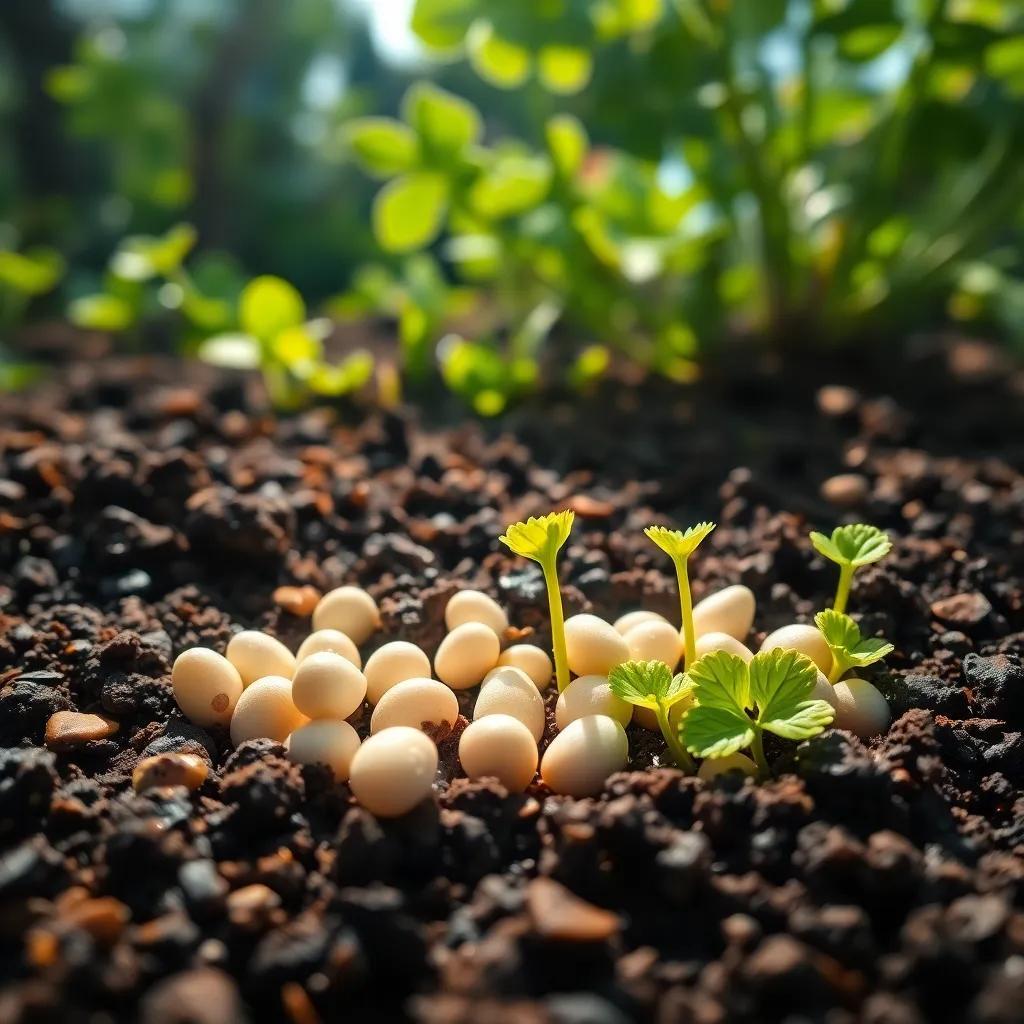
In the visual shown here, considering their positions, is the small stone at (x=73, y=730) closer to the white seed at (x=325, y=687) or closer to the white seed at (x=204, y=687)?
the white seed at (x=204, y=687)

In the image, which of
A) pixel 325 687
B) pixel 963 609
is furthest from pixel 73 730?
pixel 963 609

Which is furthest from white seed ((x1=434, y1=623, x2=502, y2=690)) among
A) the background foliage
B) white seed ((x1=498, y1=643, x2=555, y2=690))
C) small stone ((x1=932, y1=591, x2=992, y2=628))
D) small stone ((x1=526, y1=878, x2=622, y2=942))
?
the background foliage

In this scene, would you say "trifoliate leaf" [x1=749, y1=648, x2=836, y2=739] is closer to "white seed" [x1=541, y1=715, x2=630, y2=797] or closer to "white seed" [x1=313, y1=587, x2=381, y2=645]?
"white seed" [x1=541, y1=715, x2=630, y2=797]

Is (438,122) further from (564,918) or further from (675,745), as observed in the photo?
(564,918)

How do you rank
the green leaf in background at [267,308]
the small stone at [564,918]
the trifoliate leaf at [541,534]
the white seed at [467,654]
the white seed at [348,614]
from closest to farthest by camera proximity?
the small stone at [564,918] < the trifoliate leaf at [541,534] < the white seed at [467,654] < the white seed at [348,614] < the green leaf in background at [267,308]

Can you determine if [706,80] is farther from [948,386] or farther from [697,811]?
[697,811]

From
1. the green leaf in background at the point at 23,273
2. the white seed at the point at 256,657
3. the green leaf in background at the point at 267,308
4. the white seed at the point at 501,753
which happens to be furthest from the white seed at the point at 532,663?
the green leaf in background at the point at 23,273
